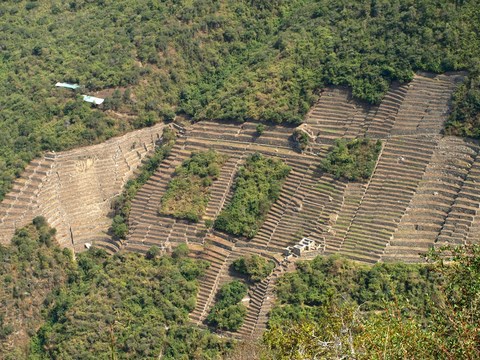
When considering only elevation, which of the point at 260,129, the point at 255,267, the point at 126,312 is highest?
the point at 260,129

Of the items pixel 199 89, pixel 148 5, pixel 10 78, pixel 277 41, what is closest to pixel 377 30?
pixel 277 41

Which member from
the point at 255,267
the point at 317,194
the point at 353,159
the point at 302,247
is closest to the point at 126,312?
the point at 255,267

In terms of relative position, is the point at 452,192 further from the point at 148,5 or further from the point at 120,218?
the point at 148,5

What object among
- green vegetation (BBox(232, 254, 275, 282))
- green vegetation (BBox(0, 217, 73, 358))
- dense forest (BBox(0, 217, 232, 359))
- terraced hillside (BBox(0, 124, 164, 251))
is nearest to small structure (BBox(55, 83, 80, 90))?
terraced hillside (BBox(0, 124, 164, 251))

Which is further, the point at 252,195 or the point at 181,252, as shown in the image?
→ the point at 252,195

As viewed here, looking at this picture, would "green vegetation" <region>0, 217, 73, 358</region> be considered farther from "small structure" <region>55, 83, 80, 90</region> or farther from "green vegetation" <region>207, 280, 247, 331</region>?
"small structure" <region>55, 83, 80, 90</region>

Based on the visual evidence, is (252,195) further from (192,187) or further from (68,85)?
(68,85)

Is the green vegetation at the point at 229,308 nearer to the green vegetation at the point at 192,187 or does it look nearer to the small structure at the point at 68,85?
the green vegetation at the point at 192,187
